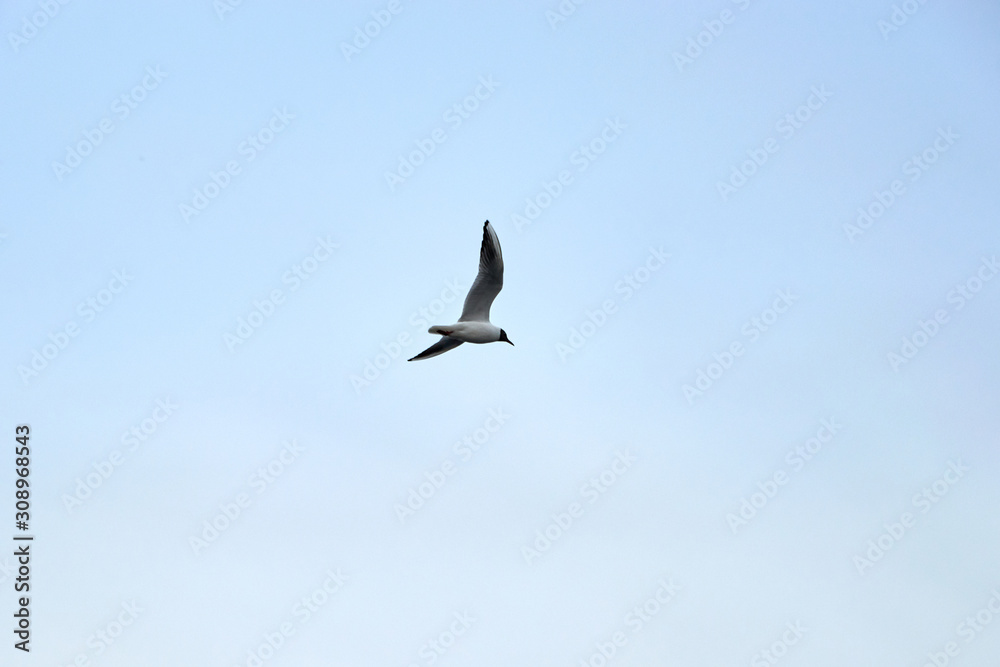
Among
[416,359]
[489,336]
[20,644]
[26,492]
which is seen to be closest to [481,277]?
[489,336]

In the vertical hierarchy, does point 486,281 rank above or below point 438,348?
above

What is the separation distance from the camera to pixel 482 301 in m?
17.0

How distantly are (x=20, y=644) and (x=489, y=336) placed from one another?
1396 centimetres

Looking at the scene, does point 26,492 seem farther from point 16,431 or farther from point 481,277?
point 481,277

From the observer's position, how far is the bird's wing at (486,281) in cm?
1675

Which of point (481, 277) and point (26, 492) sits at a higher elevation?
point (481, 277)

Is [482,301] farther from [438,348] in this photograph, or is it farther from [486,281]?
[438,348]

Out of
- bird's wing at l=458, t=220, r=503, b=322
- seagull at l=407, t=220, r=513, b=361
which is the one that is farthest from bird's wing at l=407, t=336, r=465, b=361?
bird's wing at l=458, t=220, r=503, b=322

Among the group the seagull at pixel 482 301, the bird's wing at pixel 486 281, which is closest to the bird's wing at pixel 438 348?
the seagull at pixel 482 301

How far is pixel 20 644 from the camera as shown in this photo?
15492mm

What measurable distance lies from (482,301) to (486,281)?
1.89 ft

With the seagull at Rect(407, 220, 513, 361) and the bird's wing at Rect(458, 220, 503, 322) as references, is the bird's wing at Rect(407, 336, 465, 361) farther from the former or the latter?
the bird's wing at Rect(458, 220, 503, 322)

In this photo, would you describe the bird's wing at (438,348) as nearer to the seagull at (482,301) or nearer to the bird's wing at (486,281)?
the seagull at (482,301)

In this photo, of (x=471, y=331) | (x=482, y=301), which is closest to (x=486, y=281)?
(x=482, y=301)
